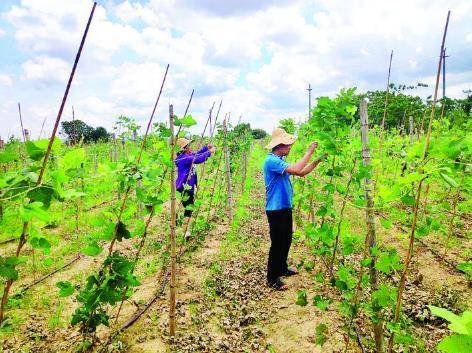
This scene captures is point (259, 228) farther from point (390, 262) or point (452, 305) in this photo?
point (390, 262)

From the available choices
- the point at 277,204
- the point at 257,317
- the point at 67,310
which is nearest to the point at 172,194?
the point at 277,204

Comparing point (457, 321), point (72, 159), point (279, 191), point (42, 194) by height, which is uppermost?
point (72, 159)

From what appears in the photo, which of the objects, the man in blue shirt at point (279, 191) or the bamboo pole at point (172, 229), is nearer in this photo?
the bamboo pole at point (172, 229)

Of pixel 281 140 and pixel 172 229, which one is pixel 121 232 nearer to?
pixel 172 229

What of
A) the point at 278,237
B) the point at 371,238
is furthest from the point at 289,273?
the point at 371,238

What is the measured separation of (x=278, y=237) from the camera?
4.46m

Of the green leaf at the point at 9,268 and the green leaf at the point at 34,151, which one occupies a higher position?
the green leaf at the point at 34,151

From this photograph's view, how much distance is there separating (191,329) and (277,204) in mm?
1868

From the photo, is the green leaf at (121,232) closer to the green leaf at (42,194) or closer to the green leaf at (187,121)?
the green leaf at (187,121)

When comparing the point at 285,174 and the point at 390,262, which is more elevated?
the point at 285,174

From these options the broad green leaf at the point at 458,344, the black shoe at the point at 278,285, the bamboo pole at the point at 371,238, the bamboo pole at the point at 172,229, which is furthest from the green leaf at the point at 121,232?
the black shoe at the point at 278,285

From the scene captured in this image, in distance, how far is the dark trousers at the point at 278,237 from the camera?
14.4 ft

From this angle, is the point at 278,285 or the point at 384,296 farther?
the point at 278,285

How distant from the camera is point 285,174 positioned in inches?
171
